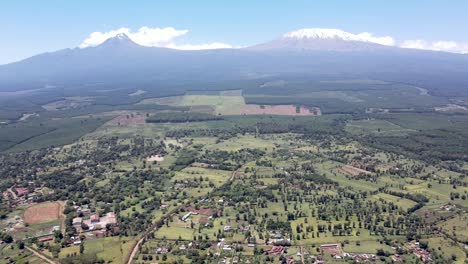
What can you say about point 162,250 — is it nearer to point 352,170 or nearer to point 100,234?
point 100,234

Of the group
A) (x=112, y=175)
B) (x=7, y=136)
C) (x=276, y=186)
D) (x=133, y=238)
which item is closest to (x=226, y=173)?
(x=276, y=186)

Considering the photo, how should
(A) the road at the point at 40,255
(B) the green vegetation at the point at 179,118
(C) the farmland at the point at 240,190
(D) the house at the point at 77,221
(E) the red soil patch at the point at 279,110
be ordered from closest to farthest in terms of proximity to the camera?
(A) the road at the point at 40,255, (C) the farmland at the point at 240,190, (D) the house at the point at 77,221, (B) the green vegetation at the point at 179,118, (E) the red soil patch at the point at 279,110

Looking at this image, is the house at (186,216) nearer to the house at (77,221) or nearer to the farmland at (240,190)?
the farmland at (240,190)

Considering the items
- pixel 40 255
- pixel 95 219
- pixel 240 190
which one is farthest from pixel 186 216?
pixel 40 255

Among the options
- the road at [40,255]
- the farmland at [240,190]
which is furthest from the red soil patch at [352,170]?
the road at [40,255]

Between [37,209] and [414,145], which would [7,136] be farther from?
[414,145]
